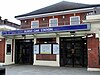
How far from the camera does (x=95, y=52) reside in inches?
608

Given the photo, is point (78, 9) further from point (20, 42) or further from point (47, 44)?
point (20, 42)

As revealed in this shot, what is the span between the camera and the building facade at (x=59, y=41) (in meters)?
15.6

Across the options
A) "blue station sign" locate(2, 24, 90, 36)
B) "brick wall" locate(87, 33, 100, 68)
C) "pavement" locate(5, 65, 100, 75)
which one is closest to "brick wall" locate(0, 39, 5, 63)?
"blue station sign" locate(2, 24, 90, 36)

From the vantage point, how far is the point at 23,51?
20.9 metres

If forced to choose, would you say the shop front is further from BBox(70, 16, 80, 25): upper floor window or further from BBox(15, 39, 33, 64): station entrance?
BBox(70, 16, 80, 25): upper floor window

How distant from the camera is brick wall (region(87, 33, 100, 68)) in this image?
15.3 meters

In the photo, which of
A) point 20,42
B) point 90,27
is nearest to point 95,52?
point 90,27

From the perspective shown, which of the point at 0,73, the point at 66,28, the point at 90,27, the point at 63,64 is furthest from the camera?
the point at 63,64

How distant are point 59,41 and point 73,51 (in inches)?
65.9

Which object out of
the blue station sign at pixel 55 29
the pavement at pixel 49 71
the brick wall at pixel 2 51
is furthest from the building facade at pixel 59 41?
the pavement at pixel 49 71

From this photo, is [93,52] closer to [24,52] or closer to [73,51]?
[73,51]

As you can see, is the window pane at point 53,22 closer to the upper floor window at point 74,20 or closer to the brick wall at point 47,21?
the brick wall at point 47,21

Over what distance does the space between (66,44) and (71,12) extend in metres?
4.24

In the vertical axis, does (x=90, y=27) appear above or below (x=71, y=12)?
below
